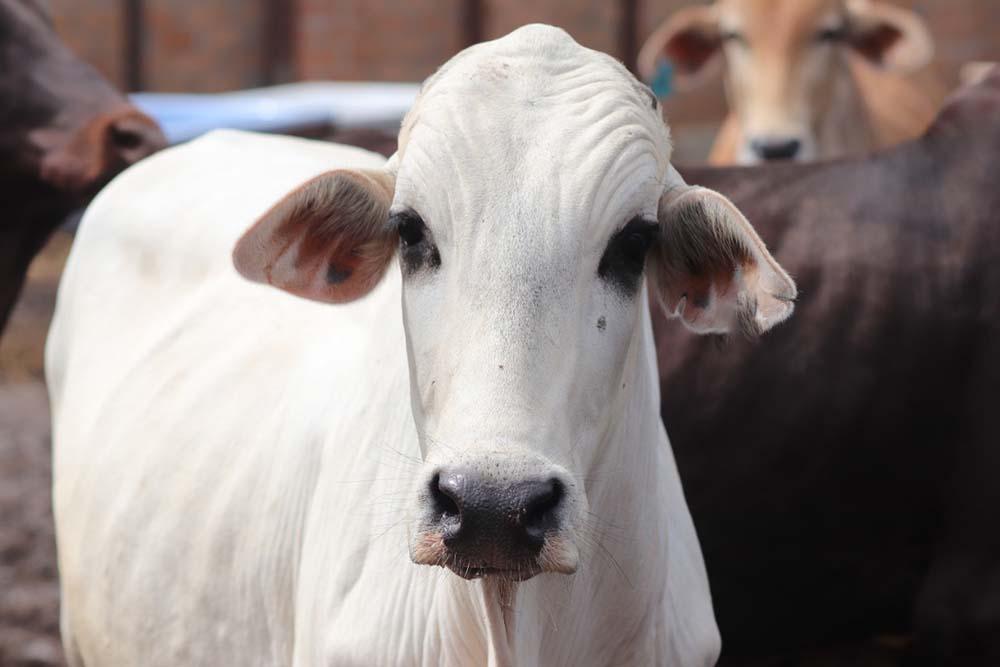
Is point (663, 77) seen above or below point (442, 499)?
below

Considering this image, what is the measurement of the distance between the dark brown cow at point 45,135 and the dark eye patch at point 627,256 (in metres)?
2.48

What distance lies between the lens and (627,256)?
241cm

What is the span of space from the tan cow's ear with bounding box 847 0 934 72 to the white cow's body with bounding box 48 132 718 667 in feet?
10.0

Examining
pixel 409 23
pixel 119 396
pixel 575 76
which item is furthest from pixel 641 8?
pixel 575 76

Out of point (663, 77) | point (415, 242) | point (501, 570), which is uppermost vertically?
point (415, 242)

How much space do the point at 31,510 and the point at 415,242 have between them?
360cm

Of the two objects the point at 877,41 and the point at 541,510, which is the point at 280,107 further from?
the point at 541,510

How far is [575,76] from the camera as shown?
98.0 inches

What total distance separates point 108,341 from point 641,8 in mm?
5311

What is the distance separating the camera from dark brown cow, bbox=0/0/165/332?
15.4 ft

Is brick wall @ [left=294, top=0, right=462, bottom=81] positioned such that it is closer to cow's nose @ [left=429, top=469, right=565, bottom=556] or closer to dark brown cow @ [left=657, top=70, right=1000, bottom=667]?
dark brown cow @ [left=657, top=70, right=1000, bottom=667]

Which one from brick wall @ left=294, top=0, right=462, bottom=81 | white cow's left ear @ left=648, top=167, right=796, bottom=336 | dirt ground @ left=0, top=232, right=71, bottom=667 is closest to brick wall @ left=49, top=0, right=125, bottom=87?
brick wall @ left=294, top=0, right=462, bottom=81

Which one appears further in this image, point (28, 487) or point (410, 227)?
point (28, 487)

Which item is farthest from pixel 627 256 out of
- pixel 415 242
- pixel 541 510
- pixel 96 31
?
pixel 96 31
